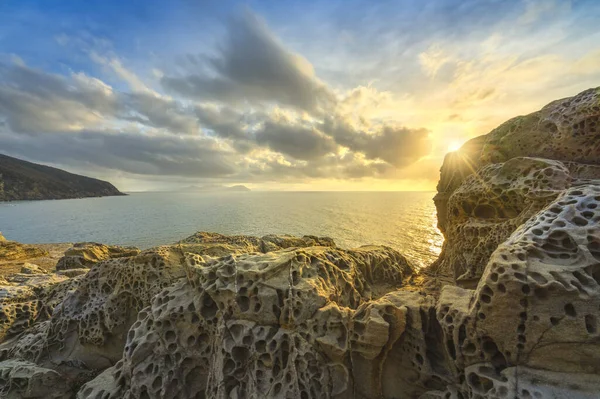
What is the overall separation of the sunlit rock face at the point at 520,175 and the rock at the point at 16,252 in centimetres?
4737

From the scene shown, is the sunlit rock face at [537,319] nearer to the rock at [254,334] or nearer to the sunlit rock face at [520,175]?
the rock at [254,334]

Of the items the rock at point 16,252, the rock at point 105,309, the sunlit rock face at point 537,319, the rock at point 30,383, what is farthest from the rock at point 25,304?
the rock at point 16,252

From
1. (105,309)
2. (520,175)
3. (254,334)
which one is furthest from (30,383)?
(520,175)

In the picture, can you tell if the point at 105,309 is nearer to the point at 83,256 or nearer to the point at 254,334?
the point at 254,334

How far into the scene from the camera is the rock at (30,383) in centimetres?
814

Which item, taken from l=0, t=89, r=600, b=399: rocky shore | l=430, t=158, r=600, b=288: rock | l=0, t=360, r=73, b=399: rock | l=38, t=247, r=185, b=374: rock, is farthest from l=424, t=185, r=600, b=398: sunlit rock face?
l=0, t=360, r=73, b=399: rock

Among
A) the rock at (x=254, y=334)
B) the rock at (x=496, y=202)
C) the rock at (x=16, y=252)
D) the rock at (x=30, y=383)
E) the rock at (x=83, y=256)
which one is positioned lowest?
the rock at (x=16, y=252)

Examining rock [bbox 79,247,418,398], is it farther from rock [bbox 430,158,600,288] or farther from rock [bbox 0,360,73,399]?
rock [bbox 430,158,600,288]

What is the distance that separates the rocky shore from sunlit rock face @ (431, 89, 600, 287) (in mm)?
55

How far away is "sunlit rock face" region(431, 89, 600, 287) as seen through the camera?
28.9 feet

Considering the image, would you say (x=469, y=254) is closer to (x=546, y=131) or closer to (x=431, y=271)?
(x=431, y=271)

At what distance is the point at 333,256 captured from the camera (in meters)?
9.73

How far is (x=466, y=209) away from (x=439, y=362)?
295 inches

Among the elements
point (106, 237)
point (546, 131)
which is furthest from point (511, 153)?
point (106, 237)
